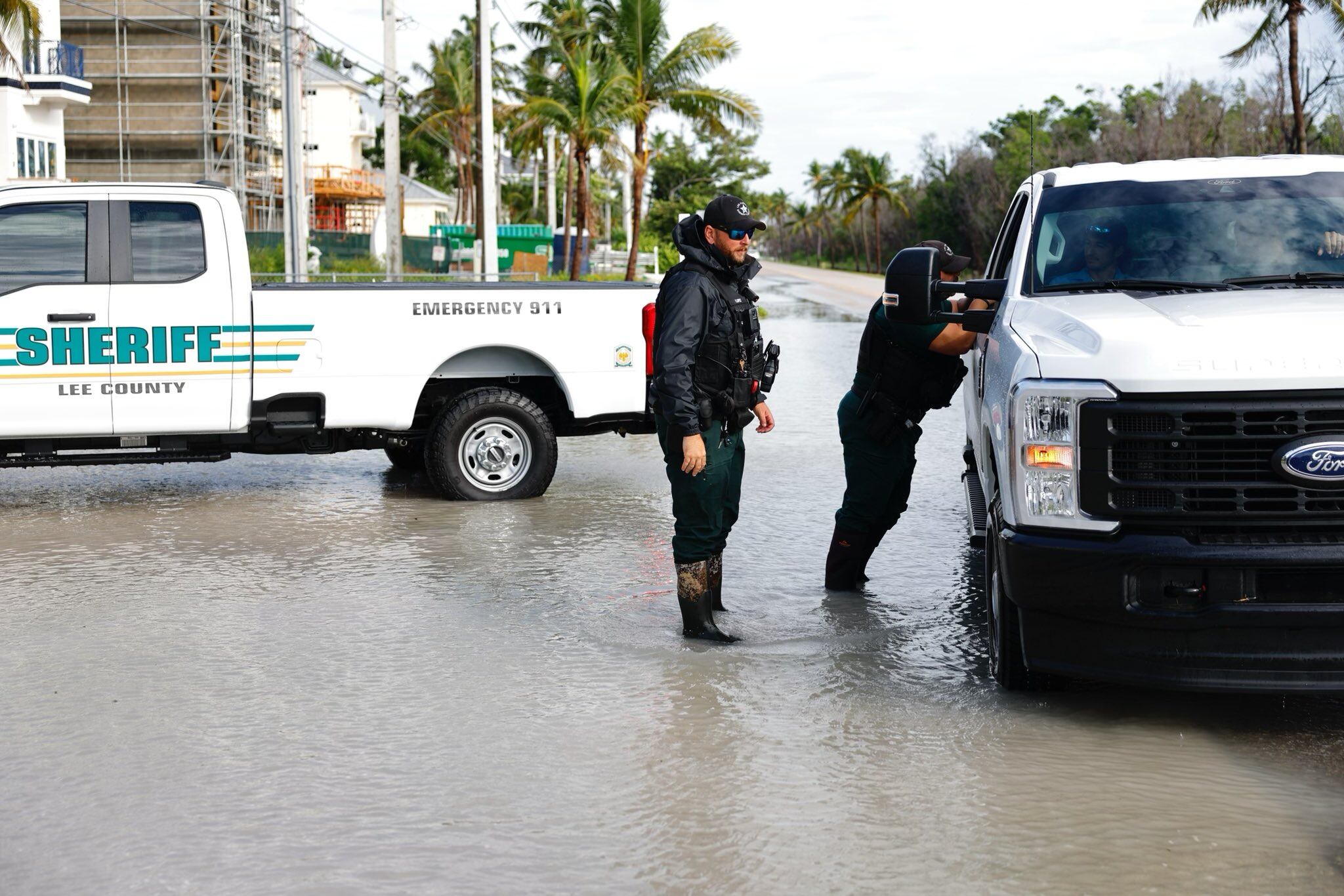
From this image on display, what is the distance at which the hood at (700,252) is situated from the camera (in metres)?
6.57

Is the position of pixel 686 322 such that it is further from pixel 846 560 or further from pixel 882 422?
pixel 846 560

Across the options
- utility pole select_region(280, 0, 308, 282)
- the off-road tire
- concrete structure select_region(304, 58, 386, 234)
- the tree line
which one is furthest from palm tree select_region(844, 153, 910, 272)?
the off-road tire

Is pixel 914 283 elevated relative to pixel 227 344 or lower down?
elevated

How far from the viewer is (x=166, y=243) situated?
31.8ft

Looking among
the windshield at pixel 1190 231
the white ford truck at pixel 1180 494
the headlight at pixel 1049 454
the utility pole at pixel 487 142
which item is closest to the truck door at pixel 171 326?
the windshield at pixel 1190 231

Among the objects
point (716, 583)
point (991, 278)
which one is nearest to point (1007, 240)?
point (991, 278)

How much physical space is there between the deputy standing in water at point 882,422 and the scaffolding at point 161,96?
193 feet

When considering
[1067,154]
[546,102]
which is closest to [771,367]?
[546,102]

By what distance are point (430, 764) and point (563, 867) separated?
1.00m

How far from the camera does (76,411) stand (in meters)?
9.48

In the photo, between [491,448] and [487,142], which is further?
[487,142]

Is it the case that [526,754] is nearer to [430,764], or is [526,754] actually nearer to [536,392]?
[430,764]

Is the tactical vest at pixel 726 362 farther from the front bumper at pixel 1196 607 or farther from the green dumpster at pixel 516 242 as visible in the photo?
the green dumpster at pixel 516 242

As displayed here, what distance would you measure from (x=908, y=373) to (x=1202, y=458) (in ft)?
8.28
